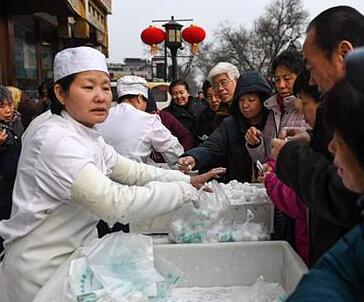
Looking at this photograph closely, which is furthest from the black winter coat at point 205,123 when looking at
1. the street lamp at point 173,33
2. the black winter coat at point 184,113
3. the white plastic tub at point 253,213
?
the street lamp at point 173,33

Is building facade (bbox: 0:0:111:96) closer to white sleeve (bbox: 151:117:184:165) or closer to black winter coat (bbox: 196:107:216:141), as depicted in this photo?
black winter coat (bbox: 196:107:216:141)

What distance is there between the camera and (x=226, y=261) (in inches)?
70.5

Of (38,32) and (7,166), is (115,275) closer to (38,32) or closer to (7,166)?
(7,166)

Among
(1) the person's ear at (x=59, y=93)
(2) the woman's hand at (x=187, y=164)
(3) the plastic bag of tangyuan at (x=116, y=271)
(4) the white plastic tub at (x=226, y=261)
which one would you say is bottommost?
(4) the white plastic tub at (x=226, y=261)

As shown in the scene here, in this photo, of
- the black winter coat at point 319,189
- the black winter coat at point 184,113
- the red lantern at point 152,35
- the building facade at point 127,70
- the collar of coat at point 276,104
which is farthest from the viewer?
the building facade at point 127,70

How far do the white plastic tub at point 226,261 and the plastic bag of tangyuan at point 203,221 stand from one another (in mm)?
90

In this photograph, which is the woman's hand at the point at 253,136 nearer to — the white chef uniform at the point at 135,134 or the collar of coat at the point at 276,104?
the collar of coat at the point at 276,104

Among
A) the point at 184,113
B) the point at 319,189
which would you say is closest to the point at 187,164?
the point at 319,189

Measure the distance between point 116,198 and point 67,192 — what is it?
0.17 metres

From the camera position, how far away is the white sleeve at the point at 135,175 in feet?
7.14

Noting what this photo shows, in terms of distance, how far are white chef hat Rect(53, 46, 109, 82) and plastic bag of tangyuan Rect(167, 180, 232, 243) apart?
661 millimetres


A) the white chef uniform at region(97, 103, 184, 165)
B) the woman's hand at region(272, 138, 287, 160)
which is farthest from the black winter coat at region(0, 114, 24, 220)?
the woman's hand at region(272, 138, 287, 160)

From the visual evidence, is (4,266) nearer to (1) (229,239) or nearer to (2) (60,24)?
(1) (229,239)

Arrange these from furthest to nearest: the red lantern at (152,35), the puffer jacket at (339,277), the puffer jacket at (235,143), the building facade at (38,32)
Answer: the red lantern at (152,35) < the building facade at (38,32) < the puffer jacket at (235,143) < the puffer jacket at (339,277)
